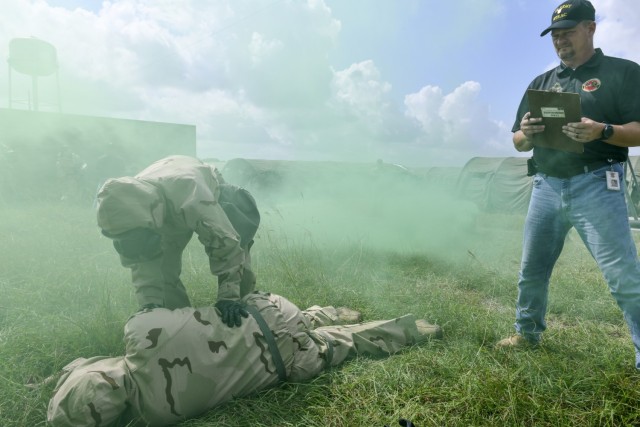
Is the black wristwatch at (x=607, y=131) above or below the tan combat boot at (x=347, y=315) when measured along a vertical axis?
above

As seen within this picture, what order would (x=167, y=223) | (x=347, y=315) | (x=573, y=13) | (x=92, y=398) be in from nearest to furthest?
(x=92, y=398) < (x=573, y=13) < (x=167, y=223) < (x=347, y=315)

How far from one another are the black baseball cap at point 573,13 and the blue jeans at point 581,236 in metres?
0.71

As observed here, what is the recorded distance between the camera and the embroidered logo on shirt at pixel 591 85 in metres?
2.10

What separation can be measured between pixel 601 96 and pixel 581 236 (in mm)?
692

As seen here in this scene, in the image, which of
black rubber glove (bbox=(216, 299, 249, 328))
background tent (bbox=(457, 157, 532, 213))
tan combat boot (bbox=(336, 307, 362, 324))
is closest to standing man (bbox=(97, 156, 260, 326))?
black rubber glove (bbox=(216, 299, 249, 328))

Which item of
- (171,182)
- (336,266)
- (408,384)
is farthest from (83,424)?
(336,266)

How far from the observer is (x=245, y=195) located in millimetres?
2885

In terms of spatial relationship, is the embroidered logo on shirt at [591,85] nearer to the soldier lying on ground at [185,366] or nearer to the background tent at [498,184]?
the soldier lying on ground at [185,366]

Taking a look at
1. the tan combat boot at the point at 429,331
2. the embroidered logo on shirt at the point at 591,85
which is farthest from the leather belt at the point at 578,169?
the tan combat boot at the point at 429,331

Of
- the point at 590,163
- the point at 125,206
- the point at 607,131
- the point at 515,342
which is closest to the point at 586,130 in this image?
the point at 607,131

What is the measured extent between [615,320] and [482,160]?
12.0 m

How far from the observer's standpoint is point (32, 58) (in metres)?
15.4

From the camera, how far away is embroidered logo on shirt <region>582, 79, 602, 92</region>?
210 centimetres

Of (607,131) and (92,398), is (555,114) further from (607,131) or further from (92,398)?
(92,398)
